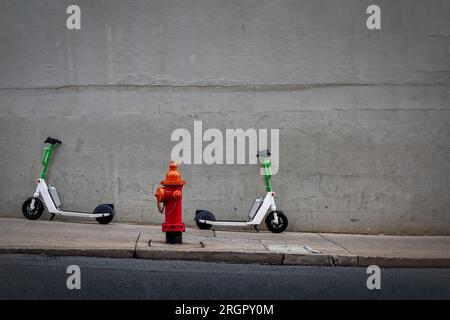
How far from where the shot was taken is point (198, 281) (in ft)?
21.0

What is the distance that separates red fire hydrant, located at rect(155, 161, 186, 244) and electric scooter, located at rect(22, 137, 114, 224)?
2.43m

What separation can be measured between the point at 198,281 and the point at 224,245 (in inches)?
89.7

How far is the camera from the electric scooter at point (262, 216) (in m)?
10.4

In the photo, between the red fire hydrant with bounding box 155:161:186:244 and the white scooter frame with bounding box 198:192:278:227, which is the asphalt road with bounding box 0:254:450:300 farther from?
the white scooter frame with bounding box 198:192:278:227

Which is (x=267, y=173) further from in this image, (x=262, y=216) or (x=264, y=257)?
(x=264, y=257)

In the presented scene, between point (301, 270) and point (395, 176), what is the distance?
173 inches

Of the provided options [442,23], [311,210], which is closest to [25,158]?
[311,210]

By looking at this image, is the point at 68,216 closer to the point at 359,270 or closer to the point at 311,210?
the point at 311,210

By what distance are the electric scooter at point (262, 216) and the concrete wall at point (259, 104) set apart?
512mm

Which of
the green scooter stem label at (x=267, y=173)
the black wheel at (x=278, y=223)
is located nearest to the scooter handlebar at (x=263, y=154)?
the green scooter stem label at (x=267, y=173)

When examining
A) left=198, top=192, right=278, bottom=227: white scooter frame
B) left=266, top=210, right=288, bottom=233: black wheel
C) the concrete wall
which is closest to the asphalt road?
left=198, top=192, right=278, bottom=227: white scooter frame

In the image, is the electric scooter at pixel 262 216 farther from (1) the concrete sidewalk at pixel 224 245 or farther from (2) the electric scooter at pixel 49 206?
(2) the electric scooter at pixel 49 206

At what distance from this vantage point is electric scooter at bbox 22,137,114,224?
10477 mm

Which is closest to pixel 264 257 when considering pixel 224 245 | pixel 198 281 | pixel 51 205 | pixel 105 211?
pixel 224 245
